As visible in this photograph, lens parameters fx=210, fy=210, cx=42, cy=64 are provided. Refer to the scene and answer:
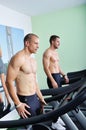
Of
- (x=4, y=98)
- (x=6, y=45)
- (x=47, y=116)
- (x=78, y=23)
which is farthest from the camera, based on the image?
(x=78, y=23)

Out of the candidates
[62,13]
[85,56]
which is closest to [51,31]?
[62,13]

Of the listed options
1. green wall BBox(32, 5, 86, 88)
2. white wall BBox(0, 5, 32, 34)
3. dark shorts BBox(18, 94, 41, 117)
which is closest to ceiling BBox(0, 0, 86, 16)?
white wall BBox(0, 5, 32, 34)

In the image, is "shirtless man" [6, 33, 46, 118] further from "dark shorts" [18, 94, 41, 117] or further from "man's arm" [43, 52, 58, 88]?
"man's arm" [43, 52, 58, 88]

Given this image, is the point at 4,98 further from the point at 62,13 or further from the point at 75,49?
the point at 62,13

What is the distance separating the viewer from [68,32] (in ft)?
15.6

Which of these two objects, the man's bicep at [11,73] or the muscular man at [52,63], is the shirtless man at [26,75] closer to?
the man's bicep at [11,73]

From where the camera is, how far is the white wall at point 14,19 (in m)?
3.79

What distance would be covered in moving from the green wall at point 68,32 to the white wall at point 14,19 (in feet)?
1.04

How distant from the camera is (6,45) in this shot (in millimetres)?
3820

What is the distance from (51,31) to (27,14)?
675 millimetres

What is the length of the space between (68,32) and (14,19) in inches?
50.1

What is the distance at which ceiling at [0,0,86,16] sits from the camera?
370cm

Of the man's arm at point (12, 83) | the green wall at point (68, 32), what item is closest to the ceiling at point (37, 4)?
the green wall at point (68, 32)

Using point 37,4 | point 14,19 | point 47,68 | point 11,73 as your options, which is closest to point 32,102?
point 11,73
